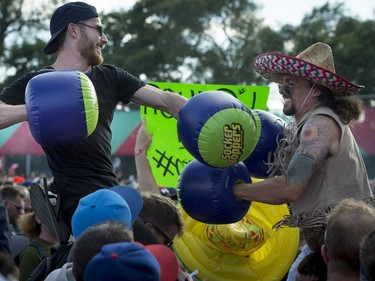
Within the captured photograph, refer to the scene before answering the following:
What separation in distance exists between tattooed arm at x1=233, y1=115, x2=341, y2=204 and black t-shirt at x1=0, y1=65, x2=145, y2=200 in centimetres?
71

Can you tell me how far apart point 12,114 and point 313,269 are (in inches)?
63.7

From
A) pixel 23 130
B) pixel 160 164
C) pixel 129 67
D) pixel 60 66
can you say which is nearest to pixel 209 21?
pixel 129 67

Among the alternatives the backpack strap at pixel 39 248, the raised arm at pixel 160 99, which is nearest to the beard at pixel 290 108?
the raised arm at pixel 160 99

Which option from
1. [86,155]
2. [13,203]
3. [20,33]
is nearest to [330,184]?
[86,155]

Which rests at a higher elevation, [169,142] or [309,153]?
[309,153]

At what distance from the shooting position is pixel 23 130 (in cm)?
1435

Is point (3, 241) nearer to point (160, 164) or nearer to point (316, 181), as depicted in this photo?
point (316, 181)

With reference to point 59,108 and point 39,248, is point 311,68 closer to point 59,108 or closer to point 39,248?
point 59,108

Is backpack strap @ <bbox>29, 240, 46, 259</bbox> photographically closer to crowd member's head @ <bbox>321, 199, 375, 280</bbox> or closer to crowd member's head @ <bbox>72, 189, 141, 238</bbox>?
crowd member's head @ <bbox>72, 189, 141, 238</bbox>

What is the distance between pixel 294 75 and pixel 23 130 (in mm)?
10701

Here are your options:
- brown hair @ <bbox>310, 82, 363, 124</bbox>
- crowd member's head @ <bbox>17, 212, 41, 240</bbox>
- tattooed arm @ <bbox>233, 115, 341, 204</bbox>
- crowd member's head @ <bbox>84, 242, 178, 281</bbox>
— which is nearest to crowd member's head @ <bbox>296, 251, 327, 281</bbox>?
tattooed arm @ <bbox>233, 115, 341, 204</bbox>

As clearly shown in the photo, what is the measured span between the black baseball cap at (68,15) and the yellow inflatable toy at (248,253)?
1.59m

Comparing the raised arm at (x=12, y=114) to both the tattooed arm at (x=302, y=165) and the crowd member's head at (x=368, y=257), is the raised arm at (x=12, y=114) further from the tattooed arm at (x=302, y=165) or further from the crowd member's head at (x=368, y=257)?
the crowd member's head at (x=368, y=257)

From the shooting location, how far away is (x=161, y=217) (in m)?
4.35
